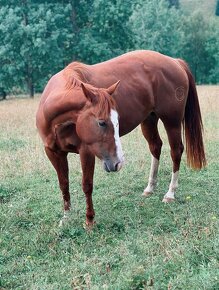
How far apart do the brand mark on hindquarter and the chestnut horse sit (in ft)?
0.05

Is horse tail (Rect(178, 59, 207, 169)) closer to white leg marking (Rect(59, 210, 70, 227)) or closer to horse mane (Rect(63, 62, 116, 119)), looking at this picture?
horse mane (Rect(63, 62, 116, 119))

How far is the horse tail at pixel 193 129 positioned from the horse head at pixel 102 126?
234 cm

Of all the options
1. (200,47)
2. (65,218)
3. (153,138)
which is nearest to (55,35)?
(153,138)

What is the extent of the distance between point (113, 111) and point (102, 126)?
0.62 ft

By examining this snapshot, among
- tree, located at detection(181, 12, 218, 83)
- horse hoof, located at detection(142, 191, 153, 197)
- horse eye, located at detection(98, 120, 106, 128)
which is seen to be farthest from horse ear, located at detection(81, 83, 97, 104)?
tree, located at detection(181, 12, 218, 83)

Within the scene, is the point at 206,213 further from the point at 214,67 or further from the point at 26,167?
the point at 214,67

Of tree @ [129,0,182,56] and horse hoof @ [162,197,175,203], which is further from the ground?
horse hoof @ [162,197,175,203]

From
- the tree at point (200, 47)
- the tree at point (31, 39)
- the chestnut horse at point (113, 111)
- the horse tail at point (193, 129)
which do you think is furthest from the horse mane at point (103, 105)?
the tree at point (200, 47)

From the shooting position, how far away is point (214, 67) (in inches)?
2116

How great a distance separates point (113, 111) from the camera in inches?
169

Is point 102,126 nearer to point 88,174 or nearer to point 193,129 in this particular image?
point 88,174

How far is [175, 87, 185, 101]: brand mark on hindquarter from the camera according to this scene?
19.8ft

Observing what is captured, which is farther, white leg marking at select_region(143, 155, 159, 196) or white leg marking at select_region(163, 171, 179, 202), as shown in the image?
white leg marking at select_region(143, 155, 159, 196)

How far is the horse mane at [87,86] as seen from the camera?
167 inches
